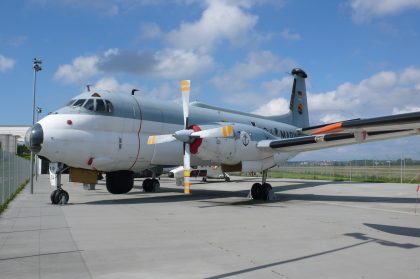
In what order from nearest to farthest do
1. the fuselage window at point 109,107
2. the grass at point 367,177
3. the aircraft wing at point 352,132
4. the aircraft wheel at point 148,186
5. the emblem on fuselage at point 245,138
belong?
Result: the aircraft wing at point 352,132, the fuselage window at point 109,107, the emblem on fuselage at point 245,138, the aircraft wheel at point 148,186, the grass at point 367,177

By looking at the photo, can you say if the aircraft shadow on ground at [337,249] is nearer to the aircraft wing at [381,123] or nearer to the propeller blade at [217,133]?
the aircraft wing at [381,123]

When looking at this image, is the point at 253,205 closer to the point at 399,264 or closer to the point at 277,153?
the point at 277,153

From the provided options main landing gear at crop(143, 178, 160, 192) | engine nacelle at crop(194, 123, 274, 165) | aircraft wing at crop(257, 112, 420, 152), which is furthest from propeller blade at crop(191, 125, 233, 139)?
main landing gear at crop(143, 178, 160, 192)

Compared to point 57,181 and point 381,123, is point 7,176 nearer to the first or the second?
point 57,181

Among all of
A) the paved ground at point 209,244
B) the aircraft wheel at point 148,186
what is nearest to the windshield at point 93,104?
the paved ground at point 209,244

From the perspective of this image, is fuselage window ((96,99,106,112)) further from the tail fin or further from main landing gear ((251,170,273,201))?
the tail fin

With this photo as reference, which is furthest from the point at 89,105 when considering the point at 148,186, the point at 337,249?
the point at 337,249

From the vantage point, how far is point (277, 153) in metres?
16.5

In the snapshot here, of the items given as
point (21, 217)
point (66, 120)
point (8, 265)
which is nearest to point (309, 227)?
point (8, 265)

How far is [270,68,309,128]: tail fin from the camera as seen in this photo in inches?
1038

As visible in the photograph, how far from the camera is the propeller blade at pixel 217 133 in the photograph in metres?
14.2

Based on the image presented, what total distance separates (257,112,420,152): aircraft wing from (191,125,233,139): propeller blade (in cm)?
203

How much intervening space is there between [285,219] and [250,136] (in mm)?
5236

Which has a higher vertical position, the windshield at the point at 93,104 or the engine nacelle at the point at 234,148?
the windshield at the point at 93,104
